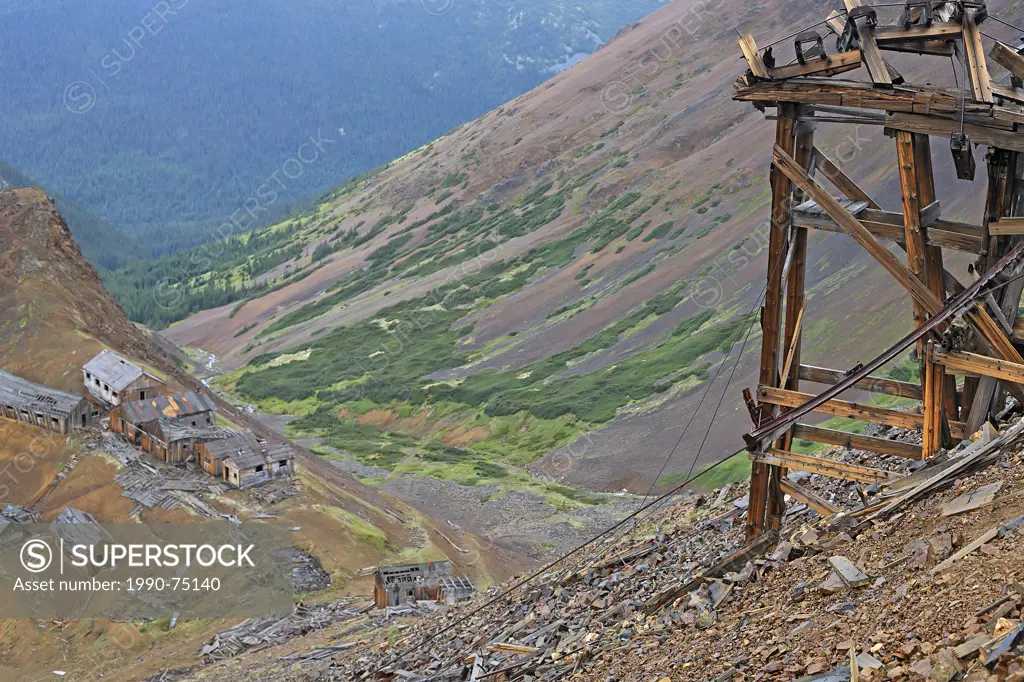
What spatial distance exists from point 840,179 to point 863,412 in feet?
10.6

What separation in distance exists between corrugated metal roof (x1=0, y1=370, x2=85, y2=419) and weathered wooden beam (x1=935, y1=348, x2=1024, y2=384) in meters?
44.2

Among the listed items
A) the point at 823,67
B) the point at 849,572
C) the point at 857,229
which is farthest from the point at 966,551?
the point at 823,67

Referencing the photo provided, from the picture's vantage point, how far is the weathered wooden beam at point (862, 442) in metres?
13.4

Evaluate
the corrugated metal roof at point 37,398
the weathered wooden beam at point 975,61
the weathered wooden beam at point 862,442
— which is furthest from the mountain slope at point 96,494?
the weathered wooden beam at point 975,61

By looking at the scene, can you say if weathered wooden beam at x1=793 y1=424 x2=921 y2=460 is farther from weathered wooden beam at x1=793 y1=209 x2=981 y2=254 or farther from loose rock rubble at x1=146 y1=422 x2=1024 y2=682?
weathered wooden beam at x1=793 y1=209 x2=981 y2=254

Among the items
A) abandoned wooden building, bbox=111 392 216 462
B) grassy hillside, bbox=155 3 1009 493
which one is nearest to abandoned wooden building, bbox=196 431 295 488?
abandoned wooden building, bbox=111 392 216 462

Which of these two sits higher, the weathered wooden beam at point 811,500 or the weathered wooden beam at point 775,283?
the weathered wooden beam at point 775,283

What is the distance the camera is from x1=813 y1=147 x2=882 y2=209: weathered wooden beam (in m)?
13.0

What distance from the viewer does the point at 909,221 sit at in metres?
12.1

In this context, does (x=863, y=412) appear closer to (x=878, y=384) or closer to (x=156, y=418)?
(x=878, y=384)

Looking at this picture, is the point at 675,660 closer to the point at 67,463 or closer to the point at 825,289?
the point at 67,463

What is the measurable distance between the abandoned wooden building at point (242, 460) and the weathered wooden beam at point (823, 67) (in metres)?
37.5

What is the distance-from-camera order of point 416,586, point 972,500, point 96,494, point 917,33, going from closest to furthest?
point 972,500 < point 917,33 < point 416,586 < point 96,494

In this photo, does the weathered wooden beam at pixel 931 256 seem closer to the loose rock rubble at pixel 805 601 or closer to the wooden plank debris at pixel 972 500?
the loose rock rubble at pixel 805 601
